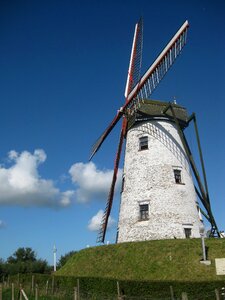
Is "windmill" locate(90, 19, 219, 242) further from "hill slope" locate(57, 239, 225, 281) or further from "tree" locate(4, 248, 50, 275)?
"tree" locate(4, 248, 50, 275)

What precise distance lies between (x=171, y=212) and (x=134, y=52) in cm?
1498

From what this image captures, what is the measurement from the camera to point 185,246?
20.5 meters

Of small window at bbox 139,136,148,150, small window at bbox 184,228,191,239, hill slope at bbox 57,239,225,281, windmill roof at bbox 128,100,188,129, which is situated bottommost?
hill slope at bbox 57,239,225,281

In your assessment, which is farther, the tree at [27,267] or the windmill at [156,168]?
the tree at [27,267]

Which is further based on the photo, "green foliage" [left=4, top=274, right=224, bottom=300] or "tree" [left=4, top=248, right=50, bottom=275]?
"tree" [left=4, top=248, right=50, bottom=275]

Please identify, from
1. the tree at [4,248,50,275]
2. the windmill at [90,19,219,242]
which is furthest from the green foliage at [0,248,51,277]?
the windmill at [90,19,219,242]

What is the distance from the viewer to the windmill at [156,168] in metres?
24.8

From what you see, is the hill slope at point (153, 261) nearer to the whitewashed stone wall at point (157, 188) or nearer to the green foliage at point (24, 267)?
the whitewashed stone wall at point (157, 188)

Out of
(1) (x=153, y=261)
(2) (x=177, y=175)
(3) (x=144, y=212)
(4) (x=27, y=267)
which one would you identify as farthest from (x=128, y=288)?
(4) (x=27, y=267)

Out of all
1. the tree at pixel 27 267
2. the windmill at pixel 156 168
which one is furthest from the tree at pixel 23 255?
the windmill at pixel 156 168

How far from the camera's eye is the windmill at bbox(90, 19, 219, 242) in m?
24.8

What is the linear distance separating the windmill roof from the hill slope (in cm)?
1039

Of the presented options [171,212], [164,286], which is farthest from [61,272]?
[164,286]

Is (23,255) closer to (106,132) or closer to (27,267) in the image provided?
(27,267)
